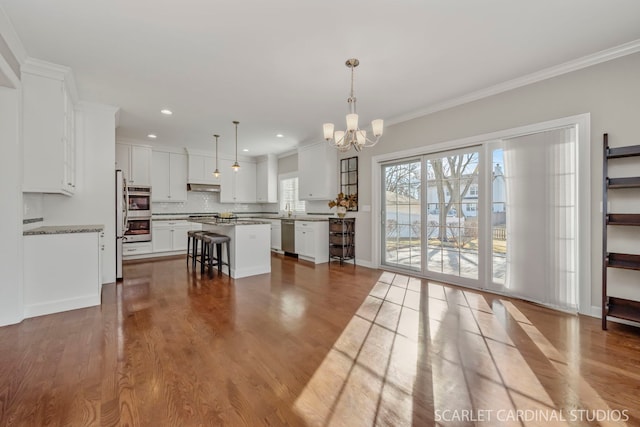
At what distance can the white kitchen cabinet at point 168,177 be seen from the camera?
6.63 m

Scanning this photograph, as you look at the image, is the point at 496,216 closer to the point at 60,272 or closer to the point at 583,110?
the point at 583,110

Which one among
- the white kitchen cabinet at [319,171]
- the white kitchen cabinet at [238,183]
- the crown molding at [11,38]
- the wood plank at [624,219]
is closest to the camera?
the crown molding at [11,38]

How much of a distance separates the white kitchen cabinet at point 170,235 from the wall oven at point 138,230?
0.38ft

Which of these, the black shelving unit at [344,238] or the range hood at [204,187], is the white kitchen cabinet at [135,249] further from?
the black shelving unit at [344,238]

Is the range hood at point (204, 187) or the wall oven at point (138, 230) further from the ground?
the range hood at point (204, 187)

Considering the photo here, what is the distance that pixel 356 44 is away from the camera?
2.66m

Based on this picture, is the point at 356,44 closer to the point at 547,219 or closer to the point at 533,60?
the point at 533,60

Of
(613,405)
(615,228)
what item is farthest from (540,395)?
(615,228)

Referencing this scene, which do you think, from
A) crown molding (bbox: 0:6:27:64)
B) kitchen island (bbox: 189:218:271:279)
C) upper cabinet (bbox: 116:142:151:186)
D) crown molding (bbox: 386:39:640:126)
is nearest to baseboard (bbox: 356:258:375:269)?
kitchen island (bbox: 189:218:271:279)

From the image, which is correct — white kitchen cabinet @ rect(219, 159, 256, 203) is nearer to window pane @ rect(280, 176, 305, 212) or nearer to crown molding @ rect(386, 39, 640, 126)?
window pane @ rect(280, 176, 305, 212)

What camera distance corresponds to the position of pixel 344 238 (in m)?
5.58

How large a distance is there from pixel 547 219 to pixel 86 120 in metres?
6.12

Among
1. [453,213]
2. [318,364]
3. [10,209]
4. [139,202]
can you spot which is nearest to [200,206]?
[139,202]

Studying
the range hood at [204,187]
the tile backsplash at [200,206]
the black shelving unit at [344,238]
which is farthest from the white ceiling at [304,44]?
the tile backsplash at [200,206]
